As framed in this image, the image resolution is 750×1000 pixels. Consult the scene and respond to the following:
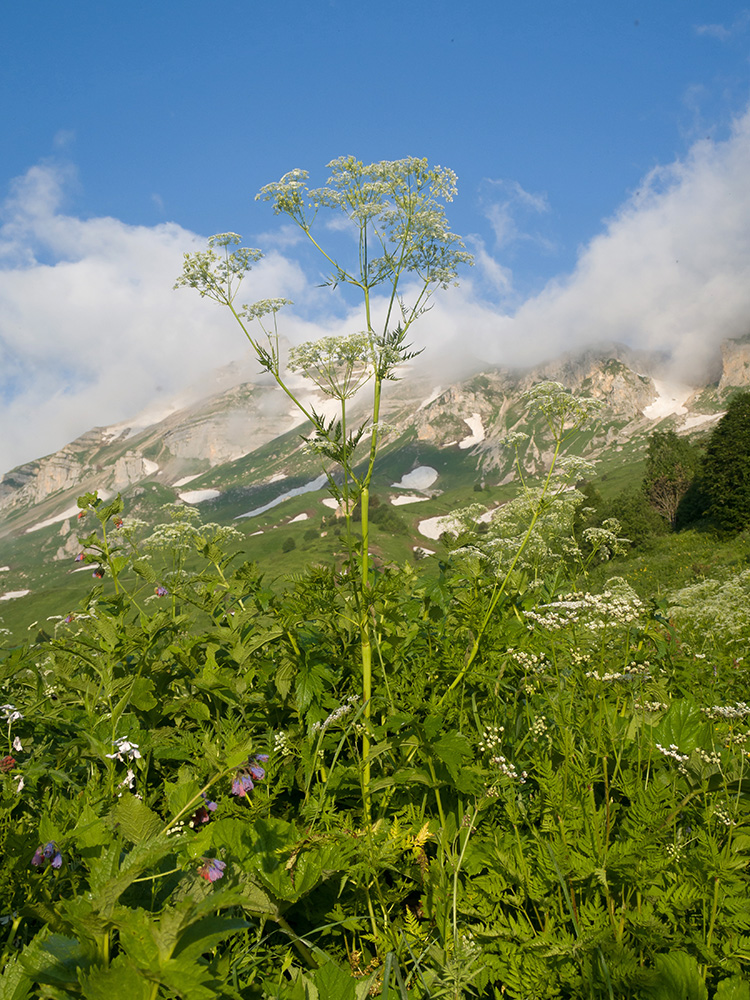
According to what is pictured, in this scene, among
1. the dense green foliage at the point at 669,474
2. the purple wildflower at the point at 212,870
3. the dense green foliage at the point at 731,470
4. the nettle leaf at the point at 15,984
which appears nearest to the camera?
the nettle leaf at the point at 15,984

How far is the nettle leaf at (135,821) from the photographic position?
2.48 meters

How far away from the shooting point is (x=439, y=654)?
5.21m

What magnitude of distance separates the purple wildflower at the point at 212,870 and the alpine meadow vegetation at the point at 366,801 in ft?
0.04

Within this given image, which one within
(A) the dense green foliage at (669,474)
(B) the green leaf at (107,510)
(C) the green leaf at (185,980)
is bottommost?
(A) the dense green foliage at (669,474)

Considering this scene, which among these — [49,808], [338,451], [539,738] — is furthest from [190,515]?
[539,738]

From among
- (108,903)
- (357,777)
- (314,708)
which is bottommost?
(357,777)

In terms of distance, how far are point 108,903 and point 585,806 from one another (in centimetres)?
245

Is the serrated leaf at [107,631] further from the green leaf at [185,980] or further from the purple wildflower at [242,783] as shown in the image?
the green leaf at [185,980]

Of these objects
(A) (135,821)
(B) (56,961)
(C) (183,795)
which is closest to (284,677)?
(C) (183,795)

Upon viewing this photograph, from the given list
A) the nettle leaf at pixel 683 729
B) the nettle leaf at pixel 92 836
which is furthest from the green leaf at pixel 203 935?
the nettle leaf at pixel 683 729

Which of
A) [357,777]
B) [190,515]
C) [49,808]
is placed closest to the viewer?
[49,808]

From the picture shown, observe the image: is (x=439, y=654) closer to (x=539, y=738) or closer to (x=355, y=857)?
(x=539, y=738)

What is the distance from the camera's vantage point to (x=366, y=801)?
138 inches

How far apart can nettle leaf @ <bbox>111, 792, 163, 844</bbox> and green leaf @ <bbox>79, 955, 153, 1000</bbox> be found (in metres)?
0.63
